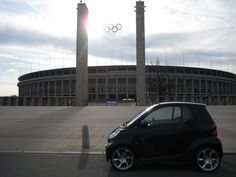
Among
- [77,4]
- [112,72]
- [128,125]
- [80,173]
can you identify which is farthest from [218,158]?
[112,72]

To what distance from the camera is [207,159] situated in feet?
28.8

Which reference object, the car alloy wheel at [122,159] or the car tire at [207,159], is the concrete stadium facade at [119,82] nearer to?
the car tire at [207,159]

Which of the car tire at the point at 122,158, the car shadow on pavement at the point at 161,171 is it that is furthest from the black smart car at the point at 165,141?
the car shadow on pavement at the point at 161,171

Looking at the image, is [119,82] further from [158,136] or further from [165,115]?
[158,136]

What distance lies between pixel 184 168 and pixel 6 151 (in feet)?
19.1

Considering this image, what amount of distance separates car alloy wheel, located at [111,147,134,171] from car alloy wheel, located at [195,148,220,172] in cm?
158

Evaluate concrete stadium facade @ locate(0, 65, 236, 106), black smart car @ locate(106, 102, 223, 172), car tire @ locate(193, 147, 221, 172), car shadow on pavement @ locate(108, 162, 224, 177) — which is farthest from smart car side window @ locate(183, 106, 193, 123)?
concrete stadium facade @ locate(0, 65, 236, 106)

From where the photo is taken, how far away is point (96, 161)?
10227 millimetres

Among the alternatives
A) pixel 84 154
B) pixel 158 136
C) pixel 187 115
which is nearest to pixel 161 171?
pixel 158 136

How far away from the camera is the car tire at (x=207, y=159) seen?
8742mm

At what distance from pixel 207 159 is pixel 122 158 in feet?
6.57

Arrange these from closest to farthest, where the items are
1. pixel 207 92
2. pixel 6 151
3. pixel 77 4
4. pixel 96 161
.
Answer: pixel 96 161
pixel 6 151
pixel 77 4
pixel 207 92

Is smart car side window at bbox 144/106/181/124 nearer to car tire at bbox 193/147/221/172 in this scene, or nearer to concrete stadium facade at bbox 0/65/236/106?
car tire at bbox 193/147/221/172

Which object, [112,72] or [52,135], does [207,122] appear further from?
[112,72]
